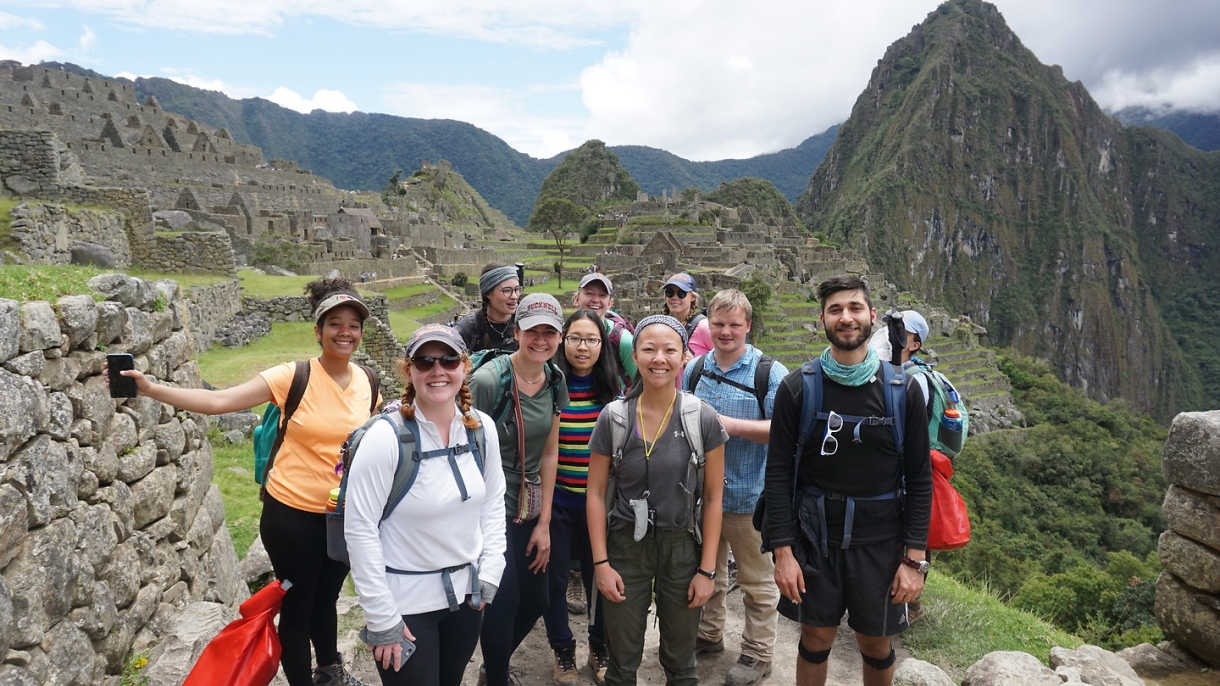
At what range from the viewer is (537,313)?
306cm

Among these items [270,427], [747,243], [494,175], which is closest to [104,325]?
[270,427]

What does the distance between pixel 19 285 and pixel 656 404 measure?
2.79 meters

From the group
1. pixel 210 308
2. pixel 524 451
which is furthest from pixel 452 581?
pixel 210 308

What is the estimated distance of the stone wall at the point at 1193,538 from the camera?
3.64 metres

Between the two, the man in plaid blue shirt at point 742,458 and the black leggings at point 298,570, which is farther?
the man in plaid blue shirt at point 742,458

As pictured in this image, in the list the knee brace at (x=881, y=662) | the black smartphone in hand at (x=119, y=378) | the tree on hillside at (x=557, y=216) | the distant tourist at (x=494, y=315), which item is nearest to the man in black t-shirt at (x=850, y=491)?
the knee brace at (x=881, y=662)

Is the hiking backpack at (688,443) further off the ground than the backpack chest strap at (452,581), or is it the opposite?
the hiking backpack at (688,443)

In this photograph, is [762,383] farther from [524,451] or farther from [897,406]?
[524,451]

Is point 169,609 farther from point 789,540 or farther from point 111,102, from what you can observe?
point 111,102

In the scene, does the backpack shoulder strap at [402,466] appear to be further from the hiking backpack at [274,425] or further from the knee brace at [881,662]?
the knee brace at [881,662]

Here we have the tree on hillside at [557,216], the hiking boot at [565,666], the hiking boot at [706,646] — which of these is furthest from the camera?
the tree on hillside at [557,216]

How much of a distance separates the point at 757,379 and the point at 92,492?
319 centimetres

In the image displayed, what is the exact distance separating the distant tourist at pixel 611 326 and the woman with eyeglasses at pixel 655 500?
0.49 metres

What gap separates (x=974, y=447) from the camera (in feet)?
97.1
